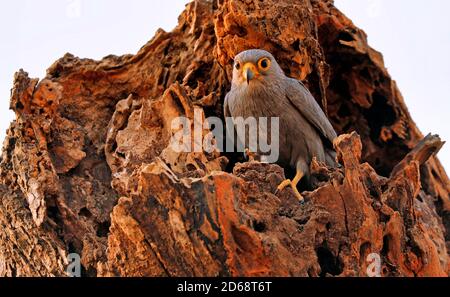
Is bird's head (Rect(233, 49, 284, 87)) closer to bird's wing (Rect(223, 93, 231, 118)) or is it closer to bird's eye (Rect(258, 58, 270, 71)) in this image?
bird's eye (Rect(258, 58, 270, 71))

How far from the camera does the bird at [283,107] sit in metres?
6.91

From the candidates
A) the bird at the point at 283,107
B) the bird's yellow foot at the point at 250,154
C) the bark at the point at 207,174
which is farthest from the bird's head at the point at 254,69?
the bird's yellow foot at the point at 250,154

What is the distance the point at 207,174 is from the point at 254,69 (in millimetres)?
1745

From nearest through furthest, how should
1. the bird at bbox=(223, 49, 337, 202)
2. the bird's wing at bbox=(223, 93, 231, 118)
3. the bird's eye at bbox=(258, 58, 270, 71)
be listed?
the bird's eye at bbox=(258, 58, 270, 71) → the bird at bbox=(223, 49, 337, 202) → the bird's wing at bbox=(223, 93, 231, 118)

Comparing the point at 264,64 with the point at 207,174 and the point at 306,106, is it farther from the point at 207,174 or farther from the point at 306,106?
the point at 207,174

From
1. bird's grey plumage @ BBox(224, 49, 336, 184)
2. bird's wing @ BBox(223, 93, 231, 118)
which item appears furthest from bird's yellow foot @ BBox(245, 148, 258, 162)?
bird's wing @ BBox(223, 93, 231, 118)

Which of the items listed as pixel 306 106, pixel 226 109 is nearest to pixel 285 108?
pixel 306 106

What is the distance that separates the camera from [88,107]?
771cm

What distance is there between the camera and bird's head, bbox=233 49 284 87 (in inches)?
265

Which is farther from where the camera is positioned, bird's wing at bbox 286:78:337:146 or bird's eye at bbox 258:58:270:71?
bird's wing at bbox 286:78:337:146

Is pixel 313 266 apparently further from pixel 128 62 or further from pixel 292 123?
pixel 128 62

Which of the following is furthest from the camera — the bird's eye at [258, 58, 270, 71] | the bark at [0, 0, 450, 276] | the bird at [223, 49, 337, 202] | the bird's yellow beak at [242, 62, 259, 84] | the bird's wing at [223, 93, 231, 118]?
the bird's wing at [223, 93, 231, 118]

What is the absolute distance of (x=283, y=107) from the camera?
22.9 ft

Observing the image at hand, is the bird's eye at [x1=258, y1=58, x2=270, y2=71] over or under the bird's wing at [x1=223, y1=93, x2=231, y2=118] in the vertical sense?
over
